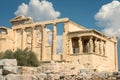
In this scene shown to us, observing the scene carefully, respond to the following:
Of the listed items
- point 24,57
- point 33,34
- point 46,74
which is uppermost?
point 33,34

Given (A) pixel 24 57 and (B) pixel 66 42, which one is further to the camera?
(B) pixel 66 42

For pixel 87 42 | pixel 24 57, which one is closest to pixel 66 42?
pixel 87 42

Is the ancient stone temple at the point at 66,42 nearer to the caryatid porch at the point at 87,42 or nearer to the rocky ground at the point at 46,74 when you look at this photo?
the caryatid porch at the point at 87,42

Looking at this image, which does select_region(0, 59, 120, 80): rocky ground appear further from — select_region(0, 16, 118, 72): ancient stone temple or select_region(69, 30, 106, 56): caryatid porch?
select_region(69, 30, 106, 56): caryatid porch

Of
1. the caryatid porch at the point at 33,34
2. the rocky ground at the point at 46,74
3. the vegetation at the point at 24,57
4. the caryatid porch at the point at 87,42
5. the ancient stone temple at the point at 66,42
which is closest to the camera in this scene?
the rocky ground at the point at 46,74

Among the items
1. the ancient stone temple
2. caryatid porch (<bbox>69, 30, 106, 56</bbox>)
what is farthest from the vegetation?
caryatid porch (<bbox>69, 30, 106, 56</bbox>)

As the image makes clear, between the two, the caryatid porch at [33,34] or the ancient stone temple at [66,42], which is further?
the caryatid porch at [33,34]

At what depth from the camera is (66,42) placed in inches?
1492

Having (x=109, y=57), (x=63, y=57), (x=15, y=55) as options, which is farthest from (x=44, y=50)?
(x=109, y=57)

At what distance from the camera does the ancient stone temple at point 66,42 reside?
1443 inches

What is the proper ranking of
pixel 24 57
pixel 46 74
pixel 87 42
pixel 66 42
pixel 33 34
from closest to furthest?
1. pixel 46 74
2. pixel 24 57
3. pixel 66 42
4. pixel 33 34
5. pixel 87 42

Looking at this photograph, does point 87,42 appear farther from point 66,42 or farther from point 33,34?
point 33,34

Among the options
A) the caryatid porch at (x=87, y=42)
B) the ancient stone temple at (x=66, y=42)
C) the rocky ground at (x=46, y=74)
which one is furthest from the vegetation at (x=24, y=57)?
the rocky ground at (x=46, y=74)

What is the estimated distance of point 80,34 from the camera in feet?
121
